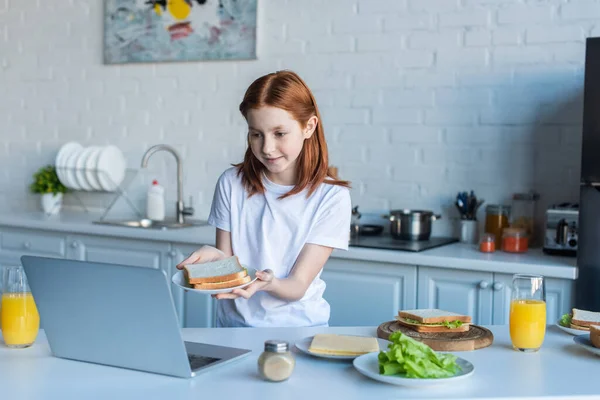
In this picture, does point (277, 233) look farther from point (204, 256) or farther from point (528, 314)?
point (528, 314)

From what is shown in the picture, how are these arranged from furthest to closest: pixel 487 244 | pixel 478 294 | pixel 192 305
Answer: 1. pixel 192 305
2. pixel 487 244
3. pixel 478 294

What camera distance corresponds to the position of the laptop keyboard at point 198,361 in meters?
1.60

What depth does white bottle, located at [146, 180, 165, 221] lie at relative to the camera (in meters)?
4.13

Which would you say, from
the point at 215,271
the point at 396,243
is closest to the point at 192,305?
the point at 396,243

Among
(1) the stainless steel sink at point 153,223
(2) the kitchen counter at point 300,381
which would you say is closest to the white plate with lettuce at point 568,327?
(2) the kitchen counter at point 300,381

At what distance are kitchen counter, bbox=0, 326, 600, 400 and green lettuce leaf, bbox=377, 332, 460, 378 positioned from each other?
1.2 inches

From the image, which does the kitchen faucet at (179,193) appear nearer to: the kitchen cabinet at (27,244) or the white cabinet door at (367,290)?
the kitchen cabinet at (27,244)

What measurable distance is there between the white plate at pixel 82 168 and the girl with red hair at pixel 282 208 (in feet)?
7.50

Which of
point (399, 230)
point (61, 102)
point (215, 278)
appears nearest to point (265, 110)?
point (215, 278)

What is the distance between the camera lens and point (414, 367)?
148 cm

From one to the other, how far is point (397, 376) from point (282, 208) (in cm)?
83

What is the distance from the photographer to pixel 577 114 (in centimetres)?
331

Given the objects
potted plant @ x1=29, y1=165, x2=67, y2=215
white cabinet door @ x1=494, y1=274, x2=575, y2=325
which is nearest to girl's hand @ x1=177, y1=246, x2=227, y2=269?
white cabinet door @ x1=494, y1=274, x2=575, y2=325

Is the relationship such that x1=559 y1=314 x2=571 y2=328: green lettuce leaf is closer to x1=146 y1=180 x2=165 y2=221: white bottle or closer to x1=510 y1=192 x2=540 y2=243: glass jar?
x1=510 y1=192 x2=540 y2=243: glass jar
